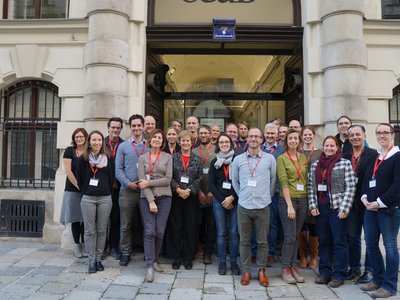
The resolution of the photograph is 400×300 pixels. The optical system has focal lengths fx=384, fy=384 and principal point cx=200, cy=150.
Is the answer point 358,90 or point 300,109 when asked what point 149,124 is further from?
point 358,90

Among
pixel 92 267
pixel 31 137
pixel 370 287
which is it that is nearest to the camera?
pixel 370 287

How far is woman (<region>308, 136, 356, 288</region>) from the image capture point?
16.0ft

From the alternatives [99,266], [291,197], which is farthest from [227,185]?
[99,266]

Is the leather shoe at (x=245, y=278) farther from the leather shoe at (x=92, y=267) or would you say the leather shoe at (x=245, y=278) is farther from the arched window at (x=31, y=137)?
the arched window at (x=31, y=137)

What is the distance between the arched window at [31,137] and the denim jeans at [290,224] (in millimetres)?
4912

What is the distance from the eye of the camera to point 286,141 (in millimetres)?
5234

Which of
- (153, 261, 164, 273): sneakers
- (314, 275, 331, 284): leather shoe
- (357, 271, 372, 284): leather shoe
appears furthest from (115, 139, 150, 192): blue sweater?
(357, 271, 372, 284): leather shoe

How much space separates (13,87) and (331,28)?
6.49 meters

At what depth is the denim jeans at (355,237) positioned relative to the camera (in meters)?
5.05

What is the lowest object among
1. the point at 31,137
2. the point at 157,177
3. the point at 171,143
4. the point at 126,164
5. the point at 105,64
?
the point at 157,177

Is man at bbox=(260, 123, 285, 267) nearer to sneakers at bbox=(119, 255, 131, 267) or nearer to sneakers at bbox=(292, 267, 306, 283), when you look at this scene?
sneakers at bbox=(292, 267, 306, 283)

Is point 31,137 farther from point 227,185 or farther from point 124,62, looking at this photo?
point 227,185

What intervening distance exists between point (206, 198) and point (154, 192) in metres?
0.88

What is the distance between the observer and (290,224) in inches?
201
